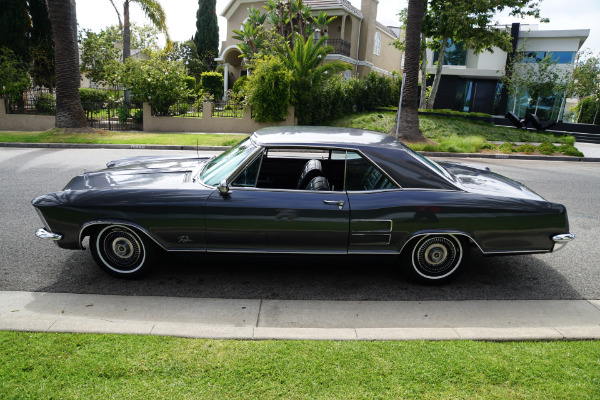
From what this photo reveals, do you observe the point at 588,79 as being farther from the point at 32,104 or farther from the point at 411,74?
the point at 32,104

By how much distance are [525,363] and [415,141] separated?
14.7 metres

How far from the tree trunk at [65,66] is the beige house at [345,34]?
45.5 feet

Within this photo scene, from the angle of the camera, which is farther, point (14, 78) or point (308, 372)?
point (14, 78)

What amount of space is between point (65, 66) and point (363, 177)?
1591 centimetres

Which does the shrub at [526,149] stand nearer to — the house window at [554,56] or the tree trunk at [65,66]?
the house window at [554,56]

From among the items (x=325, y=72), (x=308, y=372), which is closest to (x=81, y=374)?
(x=308, y=372)

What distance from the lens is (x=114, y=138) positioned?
1611cm

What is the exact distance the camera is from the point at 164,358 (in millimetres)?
2863

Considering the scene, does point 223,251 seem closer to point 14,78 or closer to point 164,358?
point 164,358

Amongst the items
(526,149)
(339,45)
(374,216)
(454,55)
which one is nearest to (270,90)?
(526,149)

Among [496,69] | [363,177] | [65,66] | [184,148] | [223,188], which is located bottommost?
[184,148]

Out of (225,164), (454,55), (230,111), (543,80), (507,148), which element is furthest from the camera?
(454,55)

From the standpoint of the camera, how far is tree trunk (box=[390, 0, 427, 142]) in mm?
16125

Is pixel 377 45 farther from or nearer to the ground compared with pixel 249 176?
farther from the ground
